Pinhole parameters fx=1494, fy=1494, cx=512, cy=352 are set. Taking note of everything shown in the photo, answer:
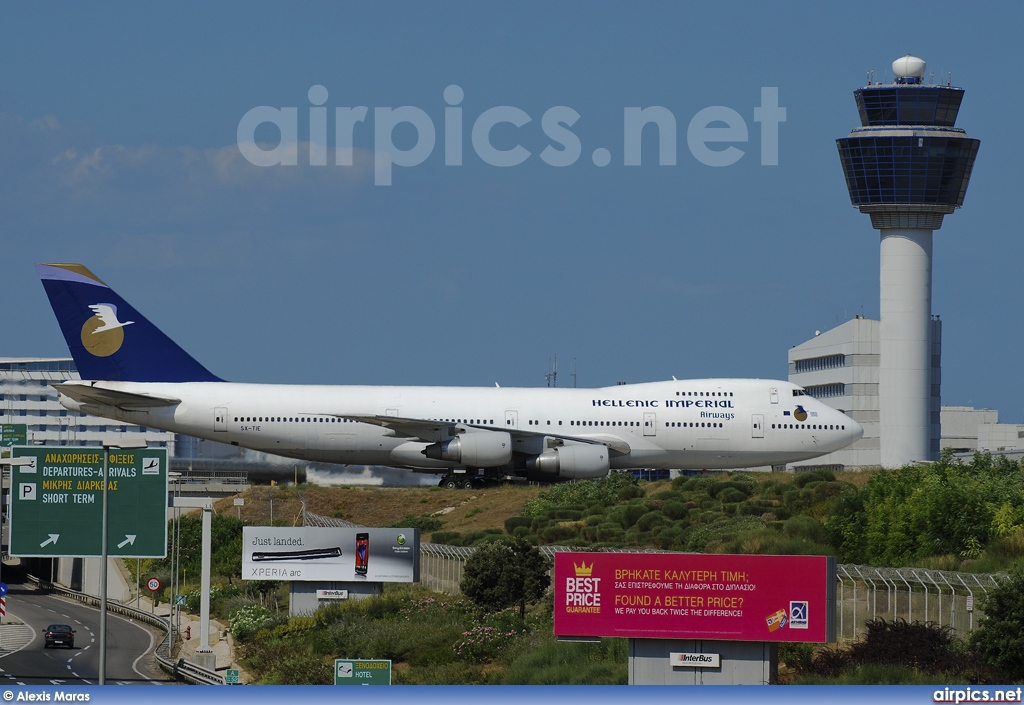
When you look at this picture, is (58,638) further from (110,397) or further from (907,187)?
(907,187)

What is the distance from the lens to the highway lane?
48.6 metres

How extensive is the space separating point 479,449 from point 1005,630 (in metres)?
29.6

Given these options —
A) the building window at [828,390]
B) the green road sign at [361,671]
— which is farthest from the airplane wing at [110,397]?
the building window at [828,390]

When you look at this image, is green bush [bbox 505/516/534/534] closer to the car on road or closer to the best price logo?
the car on road

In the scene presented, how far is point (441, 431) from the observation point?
194ft

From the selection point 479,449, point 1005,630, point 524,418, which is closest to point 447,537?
point 479,449

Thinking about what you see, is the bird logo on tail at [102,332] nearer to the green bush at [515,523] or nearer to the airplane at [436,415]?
the airplane at [436,415]

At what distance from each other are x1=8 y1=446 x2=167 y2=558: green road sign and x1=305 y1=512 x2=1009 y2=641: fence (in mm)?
18368

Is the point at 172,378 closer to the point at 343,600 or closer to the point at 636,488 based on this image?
the point at 343,600

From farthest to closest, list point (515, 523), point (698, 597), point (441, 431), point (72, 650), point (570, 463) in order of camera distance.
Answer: point (515, 523) → point (72, 650) → point (441, 431) → point (570, 463) → point (698, 597)

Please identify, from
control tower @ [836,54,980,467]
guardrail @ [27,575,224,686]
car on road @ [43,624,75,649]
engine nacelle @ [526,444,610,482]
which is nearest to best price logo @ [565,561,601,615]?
guardrail @ [27,575,224,686]

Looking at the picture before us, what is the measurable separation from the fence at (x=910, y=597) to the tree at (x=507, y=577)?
10659 mm

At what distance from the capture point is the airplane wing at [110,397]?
58406 mm

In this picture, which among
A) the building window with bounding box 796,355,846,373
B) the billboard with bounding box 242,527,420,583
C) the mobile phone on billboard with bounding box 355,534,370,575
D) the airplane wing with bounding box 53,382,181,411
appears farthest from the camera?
the building window with bounding box 796,355,846,373
